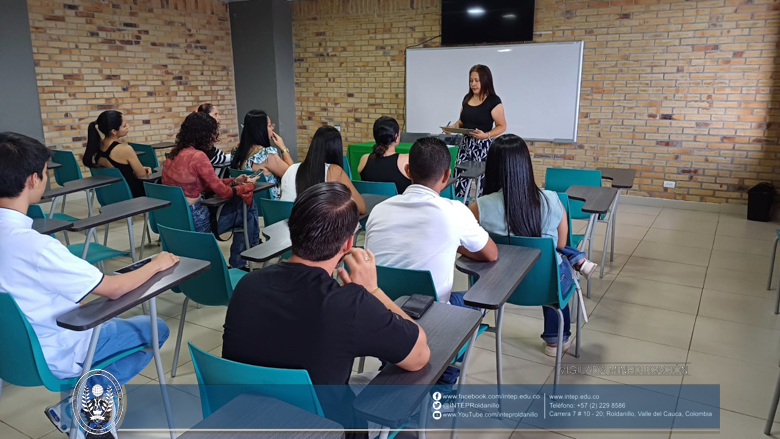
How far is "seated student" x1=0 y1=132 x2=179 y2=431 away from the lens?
1.65 metres

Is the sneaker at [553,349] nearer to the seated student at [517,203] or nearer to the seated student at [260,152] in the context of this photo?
the seated student at [517,203]

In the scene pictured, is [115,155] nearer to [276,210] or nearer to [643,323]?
[276,210]

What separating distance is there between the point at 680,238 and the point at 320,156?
11.6 ft

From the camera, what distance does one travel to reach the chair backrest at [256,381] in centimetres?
118

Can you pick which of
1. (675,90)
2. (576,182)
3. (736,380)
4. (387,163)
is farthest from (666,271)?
(675,90)

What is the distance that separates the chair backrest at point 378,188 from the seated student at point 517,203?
1.17 metres

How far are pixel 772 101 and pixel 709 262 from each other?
236 centimetres

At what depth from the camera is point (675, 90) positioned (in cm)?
581

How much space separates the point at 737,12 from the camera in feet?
17.7

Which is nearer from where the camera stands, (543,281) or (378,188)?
(543,281)

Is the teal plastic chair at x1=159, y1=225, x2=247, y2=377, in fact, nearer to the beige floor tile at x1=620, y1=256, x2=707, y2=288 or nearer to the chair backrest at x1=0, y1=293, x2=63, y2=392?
the chair backrest at x1=0, y1=293, x2=63, y2=392

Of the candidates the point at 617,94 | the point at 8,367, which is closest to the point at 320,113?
the point at 617,94

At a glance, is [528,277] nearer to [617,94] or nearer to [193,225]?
[193,225]

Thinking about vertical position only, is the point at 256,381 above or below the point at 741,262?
above
